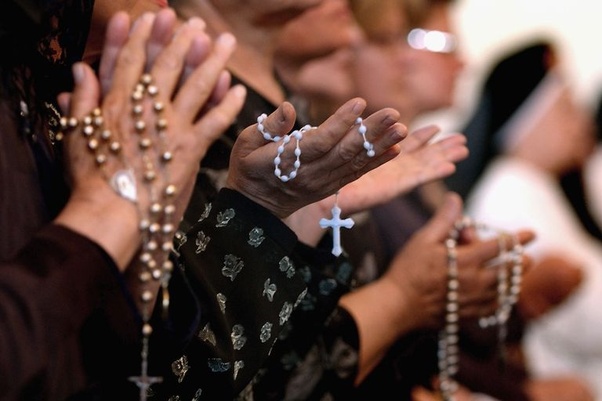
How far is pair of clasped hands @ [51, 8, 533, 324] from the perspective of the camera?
0.85m

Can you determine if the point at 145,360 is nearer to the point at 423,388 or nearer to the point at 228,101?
the point at 228,101

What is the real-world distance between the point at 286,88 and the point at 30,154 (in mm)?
648

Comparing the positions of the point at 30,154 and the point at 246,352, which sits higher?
the point at 30,154

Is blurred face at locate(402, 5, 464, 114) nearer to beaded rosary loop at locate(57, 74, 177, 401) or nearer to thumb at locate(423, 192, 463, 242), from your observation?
thumb at locate(423, 192, 463, 242)

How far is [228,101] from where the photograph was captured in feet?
3.04

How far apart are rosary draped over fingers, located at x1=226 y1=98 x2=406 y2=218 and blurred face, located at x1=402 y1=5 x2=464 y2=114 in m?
1.39

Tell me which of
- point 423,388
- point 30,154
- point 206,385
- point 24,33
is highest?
point 24,33

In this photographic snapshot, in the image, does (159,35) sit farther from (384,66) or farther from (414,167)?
(384,66)

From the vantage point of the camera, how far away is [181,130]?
0.89m

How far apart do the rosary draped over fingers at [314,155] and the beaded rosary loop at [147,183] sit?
10cm

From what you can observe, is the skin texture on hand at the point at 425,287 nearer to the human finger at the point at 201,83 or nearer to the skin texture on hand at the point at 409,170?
the skin texture on hand at the point at 409,170

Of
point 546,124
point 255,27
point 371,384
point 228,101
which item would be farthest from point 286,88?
point 546,124

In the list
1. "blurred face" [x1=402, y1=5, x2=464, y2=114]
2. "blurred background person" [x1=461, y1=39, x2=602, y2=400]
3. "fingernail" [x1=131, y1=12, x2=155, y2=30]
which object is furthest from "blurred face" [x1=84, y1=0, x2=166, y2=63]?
"blurred face" [x1=402, y1=5, x2=464, y2=114]

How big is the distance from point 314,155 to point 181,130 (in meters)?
0.12
